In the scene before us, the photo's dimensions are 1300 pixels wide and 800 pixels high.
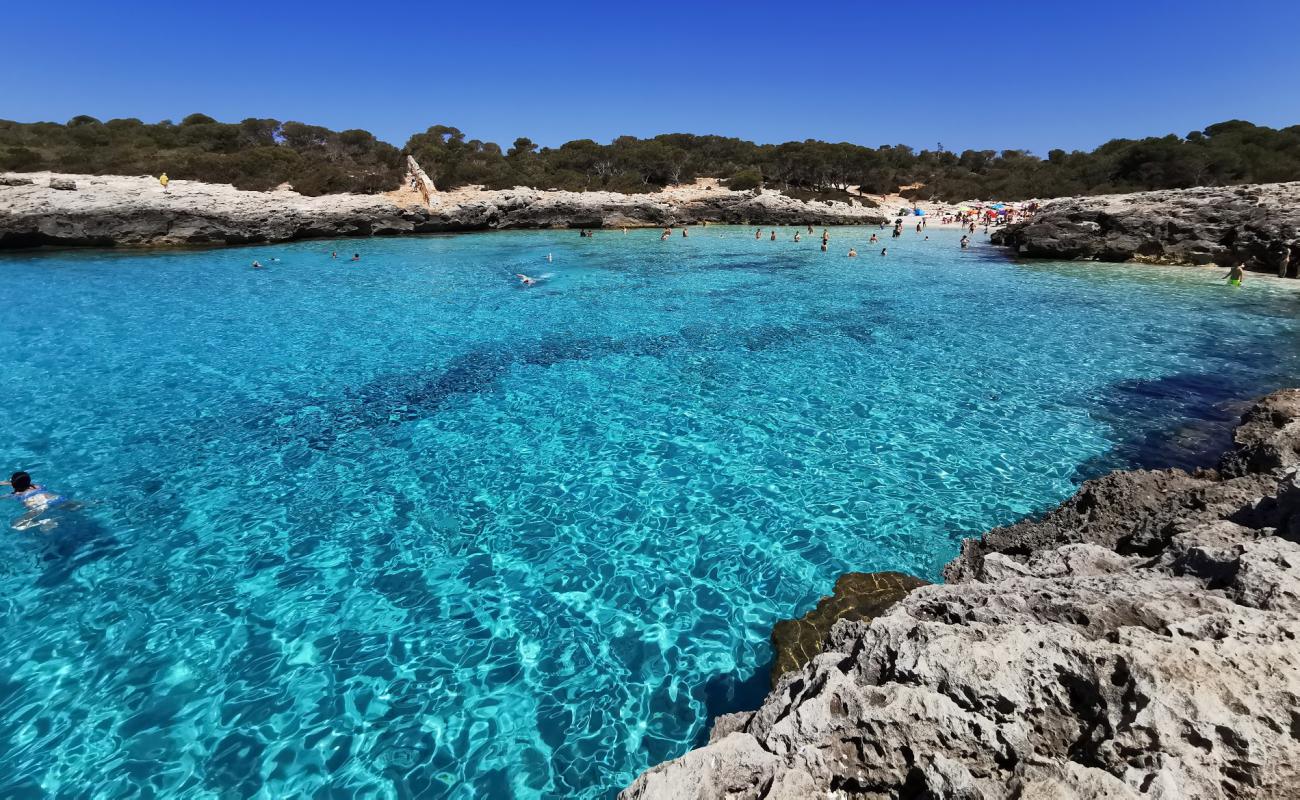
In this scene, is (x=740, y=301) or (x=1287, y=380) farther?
(x=740, y=301)

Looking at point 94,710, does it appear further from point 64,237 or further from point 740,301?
point 64,237

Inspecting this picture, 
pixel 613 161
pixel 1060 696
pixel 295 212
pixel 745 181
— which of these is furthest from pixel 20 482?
pixel 613 161

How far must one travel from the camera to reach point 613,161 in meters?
64.4

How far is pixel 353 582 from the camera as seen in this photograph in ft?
19.5

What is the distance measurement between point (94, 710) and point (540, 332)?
12055mm

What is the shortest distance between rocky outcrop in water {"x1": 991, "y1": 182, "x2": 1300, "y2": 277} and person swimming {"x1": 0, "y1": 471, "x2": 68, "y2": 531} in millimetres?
36308

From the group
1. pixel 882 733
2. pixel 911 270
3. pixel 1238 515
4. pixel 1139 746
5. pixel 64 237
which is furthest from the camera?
pixel 64 237

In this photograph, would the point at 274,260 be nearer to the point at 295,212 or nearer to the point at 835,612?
the point at 295,212

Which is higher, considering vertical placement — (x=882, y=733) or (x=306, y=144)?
(x=306, y=144)

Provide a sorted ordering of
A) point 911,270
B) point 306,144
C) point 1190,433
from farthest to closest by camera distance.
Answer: point 306,144
point 911,270
point 1190,433

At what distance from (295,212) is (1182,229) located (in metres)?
45.7

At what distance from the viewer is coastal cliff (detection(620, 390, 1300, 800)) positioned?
2.06 metres

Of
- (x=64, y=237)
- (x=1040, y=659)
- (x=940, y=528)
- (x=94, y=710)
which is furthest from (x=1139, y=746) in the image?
(x=64, y=237)

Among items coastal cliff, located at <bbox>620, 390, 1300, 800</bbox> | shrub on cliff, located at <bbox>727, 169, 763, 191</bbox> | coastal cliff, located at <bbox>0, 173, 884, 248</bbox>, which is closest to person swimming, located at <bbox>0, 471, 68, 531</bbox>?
coastal cliff, located at <bbox>620, 390, 1300, 800</bbox>
